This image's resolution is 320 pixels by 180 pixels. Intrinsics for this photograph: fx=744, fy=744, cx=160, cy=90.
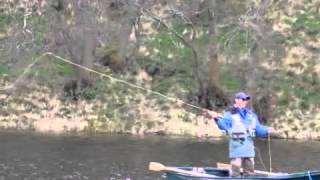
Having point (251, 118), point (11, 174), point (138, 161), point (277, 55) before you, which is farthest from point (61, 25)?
point (251, 118)

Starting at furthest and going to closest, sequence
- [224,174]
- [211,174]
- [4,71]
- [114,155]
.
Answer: [4,71] → [114,155] → [224,174] → [211,174]

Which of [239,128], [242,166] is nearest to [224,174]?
[242,166]

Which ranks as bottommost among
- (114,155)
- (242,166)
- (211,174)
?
(211,174)

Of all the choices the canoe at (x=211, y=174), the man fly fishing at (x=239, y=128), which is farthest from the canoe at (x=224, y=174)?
the man fly fishing at (x=239, y=128)

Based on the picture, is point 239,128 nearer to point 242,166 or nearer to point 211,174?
point 242,166

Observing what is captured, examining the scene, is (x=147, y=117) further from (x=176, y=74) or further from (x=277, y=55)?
(x=277, y=55)

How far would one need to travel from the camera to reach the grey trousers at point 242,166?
16688 millimetres

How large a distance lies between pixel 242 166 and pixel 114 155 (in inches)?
317

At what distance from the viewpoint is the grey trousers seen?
16688 mm

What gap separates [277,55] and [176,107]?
24.9 ft

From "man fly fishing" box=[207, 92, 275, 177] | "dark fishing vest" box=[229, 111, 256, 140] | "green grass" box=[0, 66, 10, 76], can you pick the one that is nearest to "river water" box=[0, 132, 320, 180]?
"man fly fishing" box=[207, 92, 275, 177]

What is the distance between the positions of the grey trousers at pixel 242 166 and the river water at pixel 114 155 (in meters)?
3.83

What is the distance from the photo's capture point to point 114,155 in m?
24.3

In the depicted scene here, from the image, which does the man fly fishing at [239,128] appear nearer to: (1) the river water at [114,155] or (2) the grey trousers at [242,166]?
(2) the grey trousers at [242,166]
